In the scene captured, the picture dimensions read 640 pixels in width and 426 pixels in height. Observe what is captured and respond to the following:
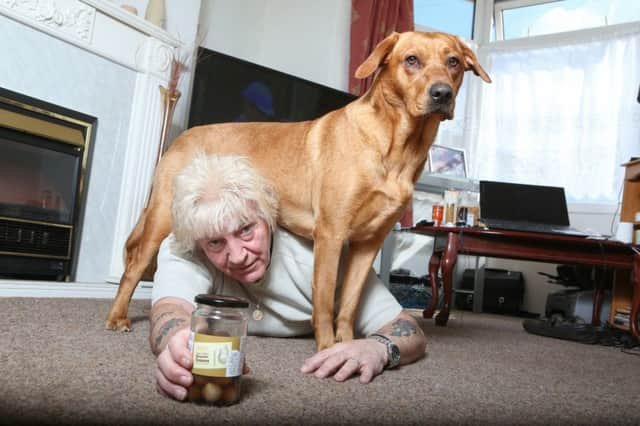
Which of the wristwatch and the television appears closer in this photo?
the wristwatch

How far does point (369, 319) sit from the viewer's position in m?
1.50

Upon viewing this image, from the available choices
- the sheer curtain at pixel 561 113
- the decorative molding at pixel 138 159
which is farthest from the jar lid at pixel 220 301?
the sheer curtain at pixel 561 113

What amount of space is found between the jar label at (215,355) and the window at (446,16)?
4452mm

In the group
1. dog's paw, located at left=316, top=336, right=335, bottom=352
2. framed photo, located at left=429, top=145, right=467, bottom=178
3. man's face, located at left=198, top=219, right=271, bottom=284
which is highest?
framed photo, located at left=429, top=145, right=467, bottom=178

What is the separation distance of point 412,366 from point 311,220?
475mm

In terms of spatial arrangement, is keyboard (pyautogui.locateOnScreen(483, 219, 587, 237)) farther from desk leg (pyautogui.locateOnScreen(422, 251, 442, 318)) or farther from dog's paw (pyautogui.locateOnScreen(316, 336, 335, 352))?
dog's paw (pyautogui.locateOnScreen(316, 336, 335, 352))

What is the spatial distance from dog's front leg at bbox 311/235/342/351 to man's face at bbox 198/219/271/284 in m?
0.19

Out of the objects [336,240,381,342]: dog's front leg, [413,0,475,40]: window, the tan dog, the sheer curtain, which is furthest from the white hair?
[413,0,475,40]: window

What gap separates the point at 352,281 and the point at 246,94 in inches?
82.6

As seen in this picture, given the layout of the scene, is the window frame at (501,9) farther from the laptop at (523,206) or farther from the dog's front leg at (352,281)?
the dog's front leg at (352,281)

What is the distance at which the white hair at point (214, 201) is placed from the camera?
106cm

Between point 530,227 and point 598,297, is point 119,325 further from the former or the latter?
point 598,297

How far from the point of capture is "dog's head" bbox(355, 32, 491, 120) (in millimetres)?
1375

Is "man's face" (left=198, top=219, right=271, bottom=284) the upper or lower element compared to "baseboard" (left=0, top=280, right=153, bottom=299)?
upper
